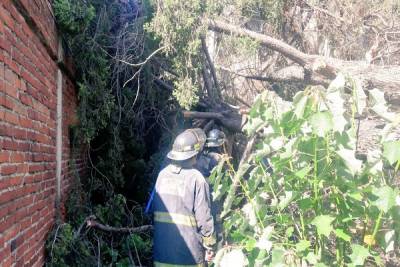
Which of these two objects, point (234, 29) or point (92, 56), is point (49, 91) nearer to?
point (92, 56)

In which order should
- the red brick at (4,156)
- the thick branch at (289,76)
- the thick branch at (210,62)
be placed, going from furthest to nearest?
the thick branch at (289,76) < the thick branch at (210,62) < the red brick at (4,156)

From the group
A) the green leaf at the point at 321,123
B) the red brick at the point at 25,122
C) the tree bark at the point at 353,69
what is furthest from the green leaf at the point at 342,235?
the tree bark at the point at 353,69

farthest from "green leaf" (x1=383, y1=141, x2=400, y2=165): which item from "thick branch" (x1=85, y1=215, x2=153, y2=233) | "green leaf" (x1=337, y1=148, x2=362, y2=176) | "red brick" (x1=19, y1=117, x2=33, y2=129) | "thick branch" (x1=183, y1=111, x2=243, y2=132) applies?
"thick branch" (x1=183, y1=111, x2=243, y2=132)

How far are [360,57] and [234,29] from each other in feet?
9.18

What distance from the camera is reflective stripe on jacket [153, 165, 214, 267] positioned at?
421 cm

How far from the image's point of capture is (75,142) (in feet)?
17.1

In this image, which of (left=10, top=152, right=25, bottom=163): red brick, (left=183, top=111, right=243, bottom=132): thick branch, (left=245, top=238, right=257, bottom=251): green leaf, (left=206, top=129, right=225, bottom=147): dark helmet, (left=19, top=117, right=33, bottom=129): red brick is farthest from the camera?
(left=183, top=111, right=243, bottom=132): thick branch

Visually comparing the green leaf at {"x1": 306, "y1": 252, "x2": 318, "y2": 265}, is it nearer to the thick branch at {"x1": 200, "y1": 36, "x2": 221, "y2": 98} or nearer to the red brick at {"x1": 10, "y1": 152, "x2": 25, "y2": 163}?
the red brick at {"x1": 10, "y1": 152, "x2": 25, "y2": 163}

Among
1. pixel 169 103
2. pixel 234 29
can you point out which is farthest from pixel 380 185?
pixel 169 103

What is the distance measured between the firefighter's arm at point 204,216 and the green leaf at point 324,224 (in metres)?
2.26

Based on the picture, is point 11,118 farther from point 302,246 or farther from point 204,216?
point 204,216

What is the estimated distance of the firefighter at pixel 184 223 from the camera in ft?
13.8

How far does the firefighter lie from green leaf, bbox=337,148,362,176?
243 cm

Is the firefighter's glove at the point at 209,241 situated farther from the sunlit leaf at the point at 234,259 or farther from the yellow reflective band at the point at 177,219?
the sunlit leaf at the point at 234,259
